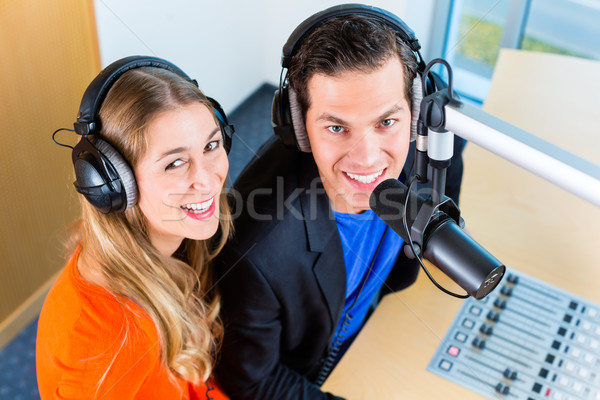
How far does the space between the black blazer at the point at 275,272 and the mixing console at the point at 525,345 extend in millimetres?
197

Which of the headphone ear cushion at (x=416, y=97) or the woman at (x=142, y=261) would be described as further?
the headphone ear cushion at (x=416, y=97)

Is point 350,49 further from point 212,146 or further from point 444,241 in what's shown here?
point 444,241

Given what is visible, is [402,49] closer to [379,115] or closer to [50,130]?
[379,115]

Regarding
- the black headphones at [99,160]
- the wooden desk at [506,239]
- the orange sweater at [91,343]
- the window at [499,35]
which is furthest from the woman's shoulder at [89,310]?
the window at [499,35]

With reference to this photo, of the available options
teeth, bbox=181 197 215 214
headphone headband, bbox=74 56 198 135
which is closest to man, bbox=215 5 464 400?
teeth, bbox=181 197 215 214

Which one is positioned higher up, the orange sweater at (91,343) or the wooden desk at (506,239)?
the wooden desk at (506,239)

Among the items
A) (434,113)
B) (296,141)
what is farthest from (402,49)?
(434,113)

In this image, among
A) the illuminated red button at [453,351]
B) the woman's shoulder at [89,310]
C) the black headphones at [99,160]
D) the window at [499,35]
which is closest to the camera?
the black headphones at [99,160]

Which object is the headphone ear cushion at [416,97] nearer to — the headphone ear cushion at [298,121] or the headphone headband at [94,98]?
the headphone ear cushion at [298,121]

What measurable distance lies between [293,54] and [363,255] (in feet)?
1.65

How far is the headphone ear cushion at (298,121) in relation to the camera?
1.20m

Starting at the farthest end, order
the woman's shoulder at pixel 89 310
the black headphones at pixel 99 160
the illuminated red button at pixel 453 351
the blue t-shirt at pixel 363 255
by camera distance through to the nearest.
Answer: the blue t-shirt at pixel 363 255 < the illuminated red button at pixel 453 351 < the woman's shoulder at pixel 89 310 < the black headphones at pixel 99 160

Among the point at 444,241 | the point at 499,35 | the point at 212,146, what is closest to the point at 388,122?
the point at 212,146

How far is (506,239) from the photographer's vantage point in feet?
4.74
